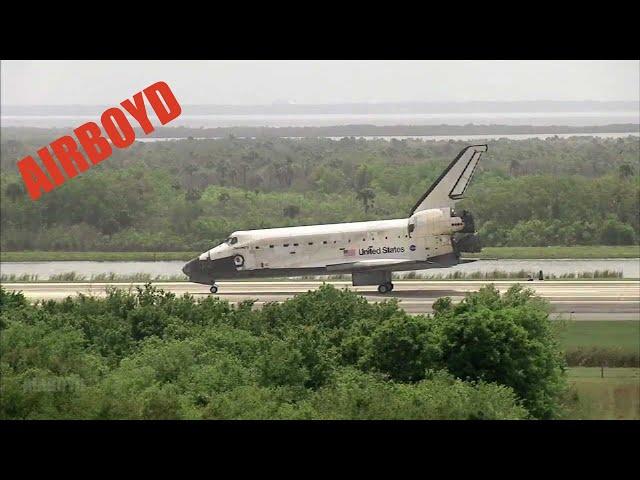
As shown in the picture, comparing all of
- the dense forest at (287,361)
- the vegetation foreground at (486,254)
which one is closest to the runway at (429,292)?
the vegetation foreground at (486,254)

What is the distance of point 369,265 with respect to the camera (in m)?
33.9

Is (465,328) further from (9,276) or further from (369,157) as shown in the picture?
(369,157)

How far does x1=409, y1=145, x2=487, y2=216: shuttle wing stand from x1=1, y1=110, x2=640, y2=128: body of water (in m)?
7.88

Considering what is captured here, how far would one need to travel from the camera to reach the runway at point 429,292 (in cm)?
3011

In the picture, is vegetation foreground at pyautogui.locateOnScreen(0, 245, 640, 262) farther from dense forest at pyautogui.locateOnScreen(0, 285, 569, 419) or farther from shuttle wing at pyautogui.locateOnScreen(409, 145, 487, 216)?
dense forest at pyautogui.locateOnScreen(0, 285, 569, 419)

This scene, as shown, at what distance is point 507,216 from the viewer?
39.9m

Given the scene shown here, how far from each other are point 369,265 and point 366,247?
49 centimetres

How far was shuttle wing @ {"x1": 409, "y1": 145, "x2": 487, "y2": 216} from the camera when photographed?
34156mm

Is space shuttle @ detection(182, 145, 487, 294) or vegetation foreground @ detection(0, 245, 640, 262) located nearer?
space shuttle @ detection(182, 145, 487, 294)

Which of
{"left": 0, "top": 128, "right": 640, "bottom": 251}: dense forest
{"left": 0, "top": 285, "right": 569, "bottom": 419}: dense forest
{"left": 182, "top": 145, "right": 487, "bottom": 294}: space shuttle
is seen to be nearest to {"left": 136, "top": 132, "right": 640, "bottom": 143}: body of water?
{"left": 0, "top": 128, "right": 640, "bottom": 251}: dense forest

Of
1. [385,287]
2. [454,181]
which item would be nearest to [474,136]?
[454,181]

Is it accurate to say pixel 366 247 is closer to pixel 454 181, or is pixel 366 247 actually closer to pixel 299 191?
pixel 454 181

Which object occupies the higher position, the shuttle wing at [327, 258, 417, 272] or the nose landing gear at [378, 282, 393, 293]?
the shuttle wing at [327, 258, 417, 272]

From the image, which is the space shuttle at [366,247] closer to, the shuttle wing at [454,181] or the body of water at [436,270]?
the shuttle wing at [454,181]
